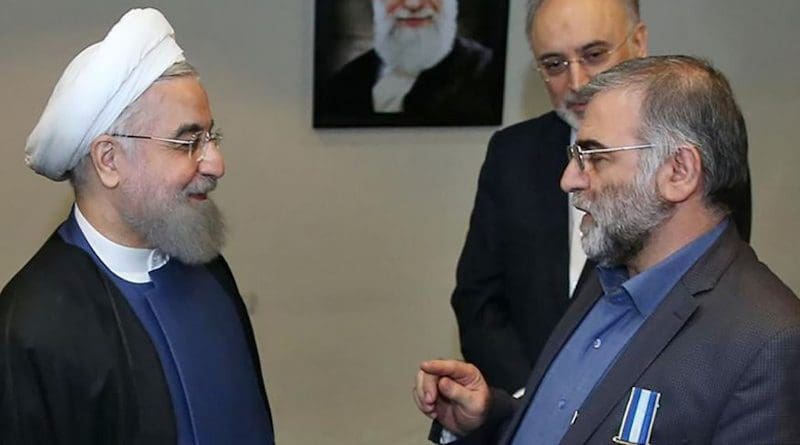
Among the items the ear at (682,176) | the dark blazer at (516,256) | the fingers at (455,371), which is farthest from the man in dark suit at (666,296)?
the dark blazer at (516,256)

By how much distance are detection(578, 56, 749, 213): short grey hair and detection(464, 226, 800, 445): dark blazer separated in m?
0.09

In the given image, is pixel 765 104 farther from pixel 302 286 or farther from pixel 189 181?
pixel 189 181

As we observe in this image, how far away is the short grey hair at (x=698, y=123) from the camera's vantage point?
1482 millimetres

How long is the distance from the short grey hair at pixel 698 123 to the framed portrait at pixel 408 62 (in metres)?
1.41

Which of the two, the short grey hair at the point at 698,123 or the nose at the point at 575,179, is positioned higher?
the short grey hair at the point at 698,123

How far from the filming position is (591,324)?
1.65 metres

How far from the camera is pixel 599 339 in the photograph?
1.60 m

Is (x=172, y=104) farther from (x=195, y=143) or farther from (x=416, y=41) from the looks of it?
(x=416, y=41)

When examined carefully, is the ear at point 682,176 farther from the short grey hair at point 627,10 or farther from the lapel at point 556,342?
the short grey hair at point 627,10

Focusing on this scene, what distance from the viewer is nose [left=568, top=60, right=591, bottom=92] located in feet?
6.81

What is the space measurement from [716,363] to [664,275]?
195 millimetres

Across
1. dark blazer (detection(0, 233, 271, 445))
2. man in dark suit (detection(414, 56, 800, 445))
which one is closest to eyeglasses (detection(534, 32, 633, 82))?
man in dark suit (detection(414, 56, 800, 445))

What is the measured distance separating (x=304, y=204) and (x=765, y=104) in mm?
1616

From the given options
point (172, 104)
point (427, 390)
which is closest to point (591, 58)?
point (427, 390)
